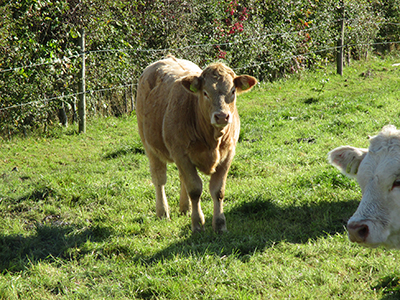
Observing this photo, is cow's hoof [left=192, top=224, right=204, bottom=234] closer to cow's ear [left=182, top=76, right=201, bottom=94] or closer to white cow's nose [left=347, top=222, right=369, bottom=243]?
cow's ear [left=182, top=76, right=201, bottom=94]

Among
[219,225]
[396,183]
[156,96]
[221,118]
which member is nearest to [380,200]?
[396,183]

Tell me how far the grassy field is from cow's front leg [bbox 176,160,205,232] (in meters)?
0.17

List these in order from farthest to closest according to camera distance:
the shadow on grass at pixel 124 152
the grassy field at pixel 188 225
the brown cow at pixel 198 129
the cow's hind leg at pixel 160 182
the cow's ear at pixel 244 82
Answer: the shadow on grass at pixel 124 152 < the cow's hind leg at pixel 160 182 < the cow's ear at pixel 244 82 < the brown cow at pixel 198 129 < the grassy field at pixel 188 225

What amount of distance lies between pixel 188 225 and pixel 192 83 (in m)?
1.77

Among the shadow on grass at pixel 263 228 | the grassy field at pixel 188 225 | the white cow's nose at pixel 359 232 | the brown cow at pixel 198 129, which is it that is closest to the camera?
the white cow's nose at pixel 359 232

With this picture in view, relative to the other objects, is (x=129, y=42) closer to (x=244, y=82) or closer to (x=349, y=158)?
(x=244, y=82)

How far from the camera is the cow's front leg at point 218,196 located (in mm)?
4879

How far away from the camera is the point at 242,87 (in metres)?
4.89

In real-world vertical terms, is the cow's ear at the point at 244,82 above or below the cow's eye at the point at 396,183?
above

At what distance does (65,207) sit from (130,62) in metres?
5.70

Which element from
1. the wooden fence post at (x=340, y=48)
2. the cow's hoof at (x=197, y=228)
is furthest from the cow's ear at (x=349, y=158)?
the wooden fence post at (x=340, y=48)

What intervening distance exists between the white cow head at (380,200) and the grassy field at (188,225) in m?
0.61

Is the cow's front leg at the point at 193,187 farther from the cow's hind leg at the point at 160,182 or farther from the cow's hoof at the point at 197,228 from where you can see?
Answer: the cow's hind leg at the point at 160,182

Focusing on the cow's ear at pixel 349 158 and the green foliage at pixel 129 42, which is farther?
the green foliage at pixel 129 42
